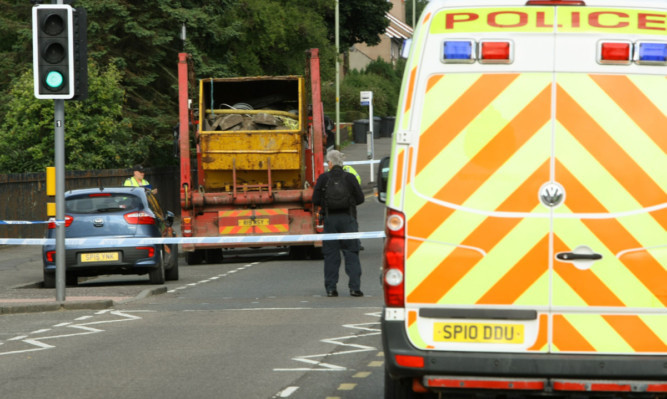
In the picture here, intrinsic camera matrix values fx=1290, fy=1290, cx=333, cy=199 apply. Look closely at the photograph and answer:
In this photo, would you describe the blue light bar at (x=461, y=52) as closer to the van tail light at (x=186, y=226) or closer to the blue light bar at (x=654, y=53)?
the blue light bar at (x=654, y=53)

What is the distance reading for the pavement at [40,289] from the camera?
15297 mm

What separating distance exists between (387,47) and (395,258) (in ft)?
316

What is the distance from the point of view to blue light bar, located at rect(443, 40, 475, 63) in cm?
653

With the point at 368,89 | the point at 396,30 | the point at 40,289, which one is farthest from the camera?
the point at 396,30

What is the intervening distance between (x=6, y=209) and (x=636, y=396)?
22566 mm

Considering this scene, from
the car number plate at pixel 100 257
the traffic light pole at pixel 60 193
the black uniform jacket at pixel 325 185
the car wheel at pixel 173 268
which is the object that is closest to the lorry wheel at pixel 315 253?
the car wheel at pixel 173 268

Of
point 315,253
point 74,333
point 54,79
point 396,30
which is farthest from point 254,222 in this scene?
point 396,30

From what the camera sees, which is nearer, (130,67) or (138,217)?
(138,217)

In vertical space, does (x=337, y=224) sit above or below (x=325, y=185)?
below

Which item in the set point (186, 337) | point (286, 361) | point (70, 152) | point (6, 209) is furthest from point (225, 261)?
point (286, 361)

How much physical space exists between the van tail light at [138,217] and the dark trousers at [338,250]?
363cm

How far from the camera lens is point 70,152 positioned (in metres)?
32.5

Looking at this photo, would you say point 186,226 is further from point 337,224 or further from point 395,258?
point 395,258

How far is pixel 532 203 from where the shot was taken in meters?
6.43
